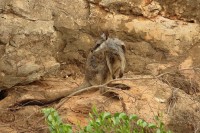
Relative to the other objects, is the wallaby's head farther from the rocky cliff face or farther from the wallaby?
the rocky cliff face

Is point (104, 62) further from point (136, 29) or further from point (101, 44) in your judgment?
point (136, 29)

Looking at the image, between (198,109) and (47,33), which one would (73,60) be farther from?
(198,109)

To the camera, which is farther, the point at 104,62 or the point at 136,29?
the point at 136,29

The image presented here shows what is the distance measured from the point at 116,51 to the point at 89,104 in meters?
1.18

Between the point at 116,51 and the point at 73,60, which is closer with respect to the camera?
the point at 116,51

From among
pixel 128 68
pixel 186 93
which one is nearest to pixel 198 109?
pixel 186 93

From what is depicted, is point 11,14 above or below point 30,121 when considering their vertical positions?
above

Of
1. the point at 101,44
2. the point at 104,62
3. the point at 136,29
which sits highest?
the point at 136,29

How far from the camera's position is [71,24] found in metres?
8.80

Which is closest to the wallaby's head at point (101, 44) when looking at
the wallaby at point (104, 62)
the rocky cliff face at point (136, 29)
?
the wallaby at point (104, 62)

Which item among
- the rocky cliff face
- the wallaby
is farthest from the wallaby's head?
the rocky cliff face

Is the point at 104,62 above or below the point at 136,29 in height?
below

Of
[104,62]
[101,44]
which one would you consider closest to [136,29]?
[101,44]

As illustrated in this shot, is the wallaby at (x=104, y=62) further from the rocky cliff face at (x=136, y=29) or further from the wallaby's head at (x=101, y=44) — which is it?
the rocky cliff face at (x=136, y=29)
